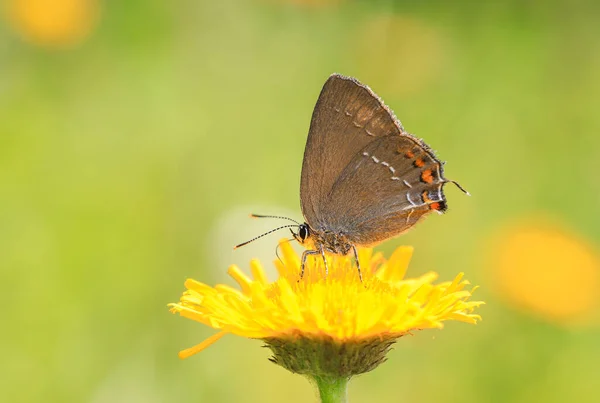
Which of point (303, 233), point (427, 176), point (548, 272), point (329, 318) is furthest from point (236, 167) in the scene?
point (329, 318)

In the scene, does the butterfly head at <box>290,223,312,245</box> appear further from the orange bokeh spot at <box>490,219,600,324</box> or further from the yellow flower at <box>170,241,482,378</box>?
the orange bokeh spot at <box>490,219,600,324</box>

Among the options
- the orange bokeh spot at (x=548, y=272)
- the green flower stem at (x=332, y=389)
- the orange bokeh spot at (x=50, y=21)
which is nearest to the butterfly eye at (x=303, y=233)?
the green flower stem at (x=332, y=389)

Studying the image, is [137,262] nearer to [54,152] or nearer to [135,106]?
[54,152]

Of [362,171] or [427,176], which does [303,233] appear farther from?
[427,176]

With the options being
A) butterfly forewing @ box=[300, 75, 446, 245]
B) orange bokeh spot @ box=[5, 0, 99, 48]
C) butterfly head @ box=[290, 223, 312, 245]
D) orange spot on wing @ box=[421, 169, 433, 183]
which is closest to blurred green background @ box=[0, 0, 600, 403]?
orange bokeh spot @ box=[5, 0, 99, 48]

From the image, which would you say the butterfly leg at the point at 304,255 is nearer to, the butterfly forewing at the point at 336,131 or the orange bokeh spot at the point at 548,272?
the butterfly forewing at the point at 336,131

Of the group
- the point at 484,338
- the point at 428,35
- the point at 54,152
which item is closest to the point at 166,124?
the point at 54,152
